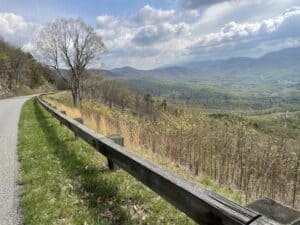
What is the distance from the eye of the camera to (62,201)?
162 inches

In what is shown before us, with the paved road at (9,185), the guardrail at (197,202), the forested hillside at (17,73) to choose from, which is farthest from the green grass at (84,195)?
the forested hillside at (17,73)

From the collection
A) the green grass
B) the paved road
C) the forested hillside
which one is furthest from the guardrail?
the forested hillside

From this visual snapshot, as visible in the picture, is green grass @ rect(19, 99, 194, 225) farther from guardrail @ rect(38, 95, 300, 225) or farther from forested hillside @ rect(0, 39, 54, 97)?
forested hillside @ rect(0, 39, 54, 97)

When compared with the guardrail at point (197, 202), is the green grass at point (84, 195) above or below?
below

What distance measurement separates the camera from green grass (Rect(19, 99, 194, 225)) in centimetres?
360

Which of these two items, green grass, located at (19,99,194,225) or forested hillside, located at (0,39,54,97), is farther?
forested hillside, located at (0,39,54,97)

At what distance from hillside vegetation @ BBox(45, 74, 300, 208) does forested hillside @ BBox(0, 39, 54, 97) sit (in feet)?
155

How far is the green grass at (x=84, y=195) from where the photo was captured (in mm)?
3604

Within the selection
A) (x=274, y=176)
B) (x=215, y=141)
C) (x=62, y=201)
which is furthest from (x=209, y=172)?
(x=62, y=201)

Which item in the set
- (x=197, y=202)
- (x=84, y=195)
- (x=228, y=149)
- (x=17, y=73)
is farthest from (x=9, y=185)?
(x=17, y=73)

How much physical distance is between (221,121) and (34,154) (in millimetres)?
4620

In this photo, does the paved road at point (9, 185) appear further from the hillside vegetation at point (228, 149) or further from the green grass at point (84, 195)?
the hillside vegetation at point (228, 149)

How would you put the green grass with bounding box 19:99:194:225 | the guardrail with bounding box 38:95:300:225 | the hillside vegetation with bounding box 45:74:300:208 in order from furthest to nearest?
the hillside vegetation with bounding box 45:74:300:208 → the green grass with bounding box 19:99:194:225 → the guardrail with bounding box 38:95:300:225

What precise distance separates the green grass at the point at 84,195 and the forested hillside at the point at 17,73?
4865 centimetres
